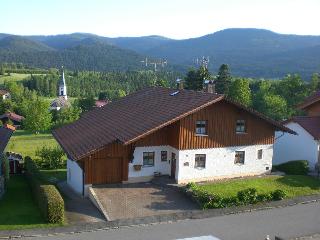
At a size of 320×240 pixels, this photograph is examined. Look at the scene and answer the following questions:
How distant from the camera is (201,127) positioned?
99.0 feet

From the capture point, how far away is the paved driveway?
25.2m

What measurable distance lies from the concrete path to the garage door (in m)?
1.66

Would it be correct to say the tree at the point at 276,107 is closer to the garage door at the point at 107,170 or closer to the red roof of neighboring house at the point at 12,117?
the red roof of neighboring house at the point at 12,117

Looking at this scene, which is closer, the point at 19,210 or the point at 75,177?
the point at 19,210

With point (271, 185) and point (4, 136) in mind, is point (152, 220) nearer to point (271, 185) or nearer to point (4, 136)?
point (271, 185)

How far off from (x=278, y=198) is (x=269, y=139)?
20.5 feet

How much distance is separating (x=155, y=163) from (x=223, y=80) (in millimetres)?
51711

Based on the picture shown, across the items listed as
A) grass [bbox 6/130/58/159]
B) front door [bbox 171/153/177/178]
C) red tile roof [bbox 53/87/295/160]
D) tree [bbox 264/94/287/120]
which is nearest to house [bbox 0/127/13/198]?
red tile roof [bbox 53/87/295/160]

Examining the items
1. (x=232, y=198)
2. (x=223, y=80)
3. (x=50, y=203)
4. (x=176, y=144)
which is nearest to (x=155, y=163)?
(x=176, y=144)

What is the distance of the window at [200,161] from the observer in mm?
30234

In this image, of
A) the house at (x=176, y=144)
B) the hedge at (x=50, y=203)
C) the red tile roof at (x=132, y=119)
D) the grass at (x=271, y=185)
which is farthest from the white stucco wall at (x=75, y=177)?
the grass at (x=271, y=185)

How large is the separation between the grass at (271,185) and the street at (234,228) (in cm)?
270

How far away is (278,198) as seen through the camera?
1091 inches

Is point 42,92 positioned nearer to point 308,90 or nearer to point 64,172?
point 308,90
